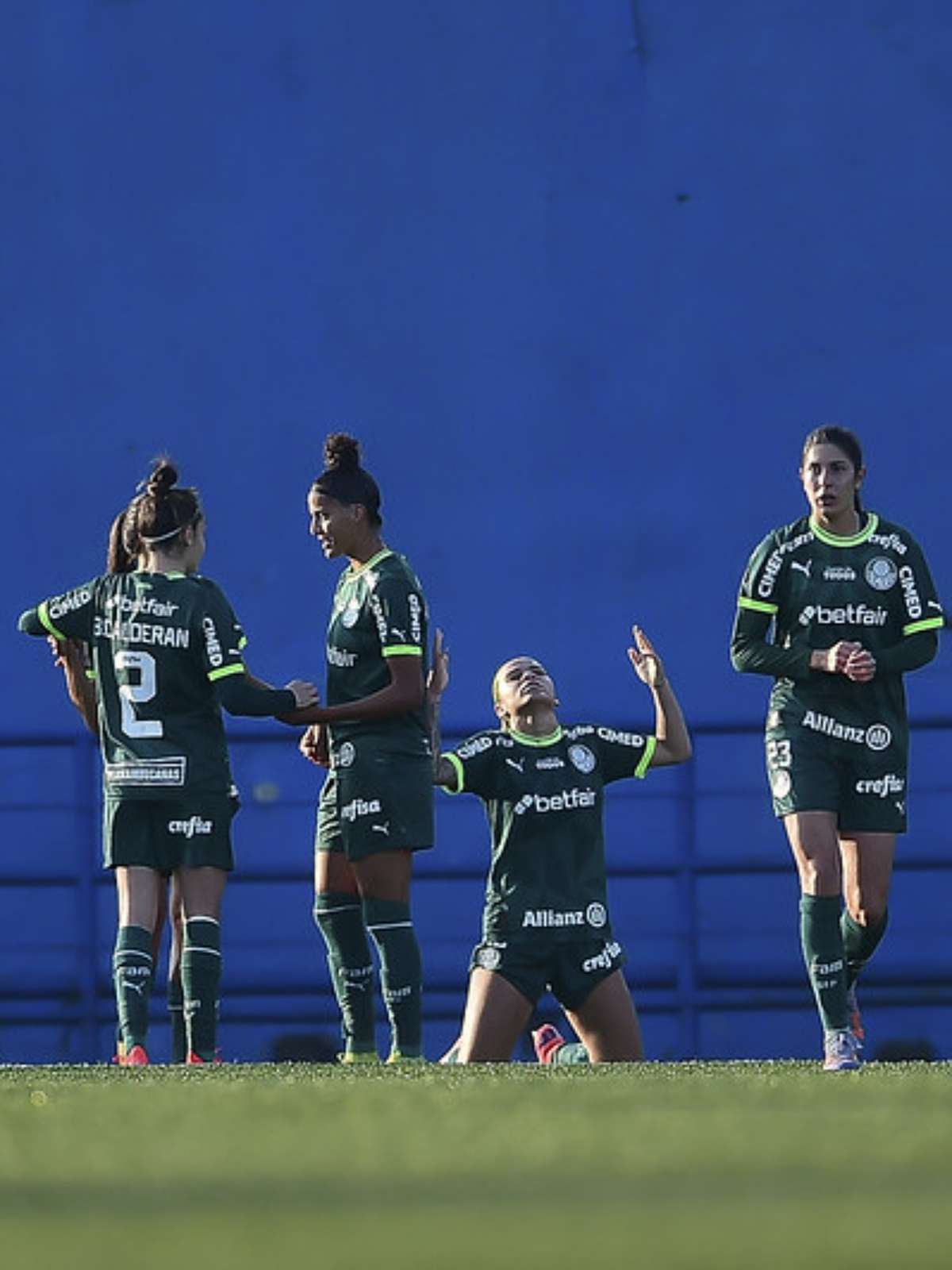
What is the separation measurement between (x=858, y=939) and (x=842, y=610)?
860mm

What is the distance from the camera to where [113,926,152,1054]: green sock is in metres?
6.82

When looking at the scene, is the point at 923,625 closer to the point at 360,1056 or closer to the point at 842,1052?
the point at 842,1052

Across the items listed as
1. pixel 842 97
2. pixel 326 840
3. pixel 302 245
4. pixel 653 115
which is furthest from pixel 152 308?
pixel 326 840

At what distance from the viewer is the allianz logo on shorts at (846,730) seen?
21.9 ft

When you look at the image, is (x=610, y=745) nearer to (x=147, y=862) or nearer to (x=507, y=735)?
(x=507, y=735)

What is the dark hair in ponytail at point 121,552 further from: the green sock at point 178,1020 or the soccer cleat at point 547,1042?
the soccer cleat at point 547,1042

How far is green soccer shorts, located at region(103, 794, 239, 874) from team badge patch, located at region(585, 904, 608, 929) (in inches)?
36.3

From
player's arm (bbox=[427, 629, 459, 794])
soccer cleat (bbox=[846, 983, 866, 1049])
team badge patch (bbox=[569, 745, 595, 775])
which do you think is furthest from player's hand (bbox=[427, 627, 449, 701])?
soccer cleat (bbox=[846, 983, 866, 1049])

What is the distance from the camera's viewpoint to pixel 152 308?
11.2 m

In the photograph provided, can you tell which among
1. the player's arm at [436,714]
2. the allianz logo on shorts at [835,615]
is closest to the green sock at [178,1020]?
the player's arm at [436,714]

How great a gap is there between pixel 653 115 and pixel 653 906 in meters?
3.21

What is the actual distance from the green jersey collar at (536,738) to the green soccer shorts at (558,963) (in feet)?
1.75

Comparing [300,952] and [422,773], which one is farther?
[300,952]

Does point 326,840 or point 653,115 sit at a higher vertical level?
point 653,115
